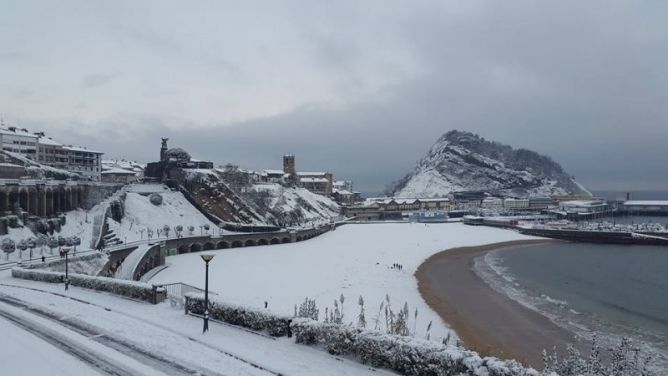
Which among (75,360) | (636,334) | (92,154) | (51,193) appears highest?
(92,154)

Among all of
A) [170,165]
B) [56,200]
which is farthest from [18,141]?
[56,200]

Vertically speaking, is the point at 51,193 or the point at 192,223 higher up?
the point at 51,193

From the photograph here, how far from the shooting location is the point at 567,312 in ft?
103

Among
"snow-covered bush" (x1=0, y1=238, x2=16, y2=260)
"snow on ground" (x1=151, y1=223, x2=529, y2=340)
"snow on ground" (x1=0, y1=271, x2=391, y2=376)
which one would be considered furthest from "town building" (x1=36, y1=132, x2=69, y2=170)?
"snow on ground" (x1=0, y1=271, x2=391, y2=376)

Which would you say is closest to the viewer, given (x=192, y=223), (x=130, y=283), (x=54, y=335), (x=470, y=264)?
(x=54, y=335)

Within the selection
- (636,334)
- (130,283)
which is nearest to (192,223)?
(130,283)

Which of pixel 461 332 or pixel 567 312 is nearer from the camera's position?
pixel 461 332

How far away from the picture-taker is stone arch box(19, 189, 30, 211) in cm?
4016

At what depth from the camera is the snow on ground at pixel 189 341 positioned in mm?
11820

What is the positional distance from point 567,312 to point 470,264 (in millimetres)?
21363

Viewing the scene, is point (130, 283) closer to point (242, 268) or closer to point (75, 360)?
point (75, 360)

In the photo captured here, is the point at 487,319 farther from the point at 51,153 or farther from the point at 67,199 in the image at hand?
the point at 51,153

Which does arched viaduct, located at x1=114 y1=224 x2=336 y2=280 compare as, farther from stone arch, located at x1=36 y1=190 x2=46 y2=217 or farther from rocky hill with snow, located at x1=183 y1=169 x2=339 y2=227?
stone arch, located at x1=36 y1=190 x2=46 y2=217

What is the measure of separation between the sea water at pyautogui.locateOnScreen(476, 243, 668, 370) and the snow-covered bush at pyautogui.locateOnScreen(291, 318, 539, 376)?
1753cm
